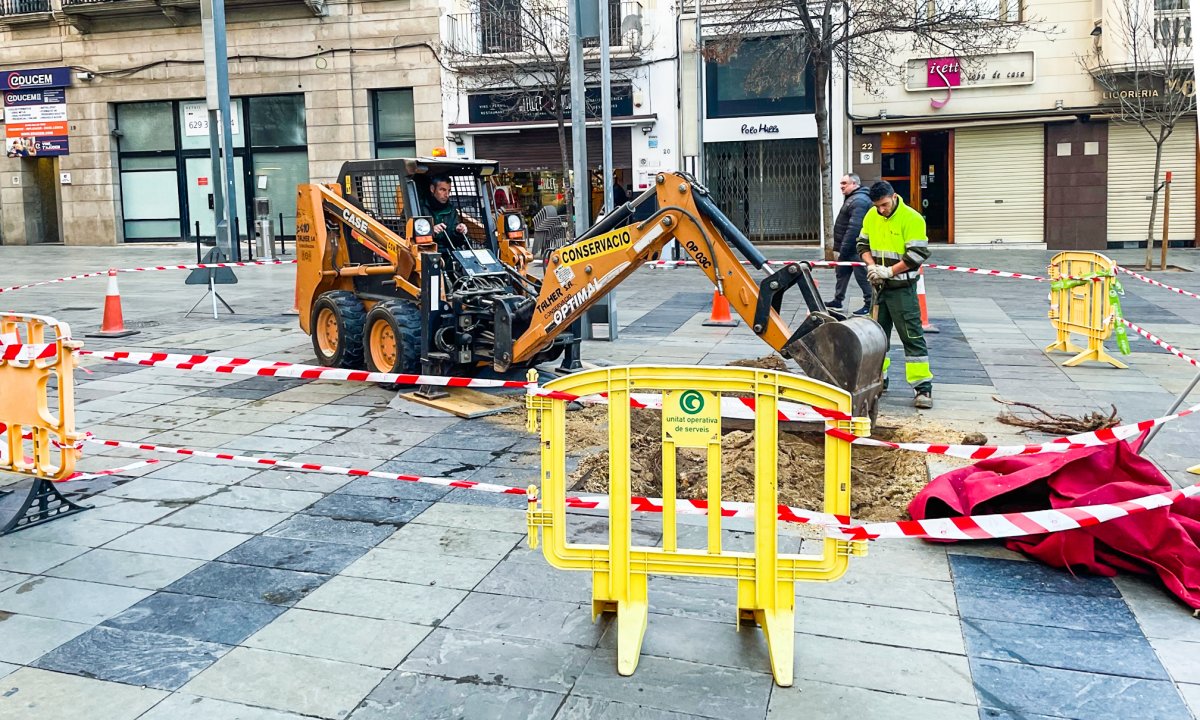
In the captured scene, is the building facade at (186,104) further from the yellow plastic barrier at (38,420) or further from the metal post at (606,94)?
the yellow plastic barrier at (38,420)

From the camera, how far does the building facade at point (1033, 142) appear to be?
2334cm

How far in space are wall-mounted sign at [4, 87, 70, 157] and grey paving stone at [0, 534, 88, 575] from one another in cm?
2644

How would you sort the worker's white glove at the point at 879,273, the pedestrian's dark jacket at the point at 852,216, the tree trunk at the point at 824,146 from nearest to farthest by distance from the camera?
the worker's white glove at the point at 879,273
the pedestrian's dark jacket at the point at 852,216
the tree trunk at the point at 824,146

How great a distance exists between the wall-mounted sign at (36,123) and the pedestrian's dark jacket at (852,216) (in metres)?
23.2

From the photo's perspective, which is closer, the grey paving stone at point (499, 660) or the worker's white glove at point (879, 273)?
the grey paving stone at point (499, 660)

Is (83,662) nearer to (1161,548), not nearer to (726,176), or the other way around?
(1161,548)

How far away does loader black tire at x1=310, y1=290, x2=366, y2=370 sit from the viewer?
33.4ft

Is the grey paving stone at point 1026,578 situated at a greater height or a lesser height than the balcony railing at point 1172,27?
lesser

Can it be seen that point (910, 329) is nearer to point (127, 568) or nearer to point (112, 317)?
point (127, 568)

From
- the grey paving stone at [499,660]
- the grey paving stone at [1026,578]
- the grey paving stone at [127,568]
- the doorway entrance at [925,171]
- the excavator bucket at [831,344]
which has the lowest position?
the grey paving stone at [1026,578]

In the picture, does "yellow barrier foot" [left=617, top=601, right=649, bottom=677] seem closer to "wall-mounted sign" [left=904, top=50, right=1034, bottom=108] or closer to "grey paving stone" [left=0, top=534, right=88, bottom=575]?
"grey paving stone" [left=0, top=534, right=88, bottom=575]

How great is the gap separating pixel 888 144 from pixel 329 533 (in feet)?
70.7

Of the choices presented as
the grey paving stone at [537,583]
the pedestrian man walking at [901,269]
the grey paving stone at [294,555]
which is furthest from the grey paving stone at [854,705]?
the pedestrian man walking at [901,269]

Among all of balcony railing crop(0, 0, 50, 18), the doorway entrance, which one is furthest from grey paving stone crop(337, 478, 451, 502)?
balcony railing crop(0, 0, 50, 18)
